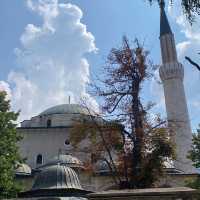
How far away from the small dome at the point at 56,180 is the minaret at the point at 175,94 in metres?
12.8

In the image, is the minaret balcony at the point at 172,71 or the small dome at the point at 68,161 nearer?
the small dome at the point at 68,161

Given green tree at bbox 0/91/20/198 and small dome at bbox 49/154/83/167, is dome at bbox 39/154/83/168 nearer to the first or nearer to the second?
small dome at bbox 49/154/83/167

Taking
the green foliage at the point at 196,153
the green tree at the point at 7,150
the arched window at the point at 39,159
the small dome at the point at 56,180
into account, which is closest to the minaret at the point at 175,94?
the green foliage at the point at 196,153

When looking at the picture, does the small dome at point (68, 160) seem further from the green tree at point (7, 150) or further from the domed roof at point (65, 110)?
the domed roof at point (65, 110)

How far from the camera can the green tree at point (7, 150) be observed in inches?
584

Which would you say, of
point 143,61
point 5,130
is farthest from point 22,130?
point 143,61

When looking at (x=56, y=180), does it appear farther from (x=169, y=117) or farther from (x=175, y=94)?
(x=175, y=94)

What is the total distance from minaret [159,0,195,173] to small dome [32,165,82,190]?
12834 mm

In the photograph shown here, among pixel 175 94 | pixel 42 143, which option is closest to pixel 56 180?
pixel 42 143

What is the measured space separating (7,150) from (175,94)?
46.7ft

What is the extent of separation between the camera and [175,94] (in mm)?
25734

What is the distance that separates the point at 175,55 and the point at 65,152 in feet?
37.5

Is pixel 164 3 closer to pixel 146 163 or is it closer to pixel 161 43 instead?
pixel 146 163

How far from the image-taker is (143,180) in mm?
11250
